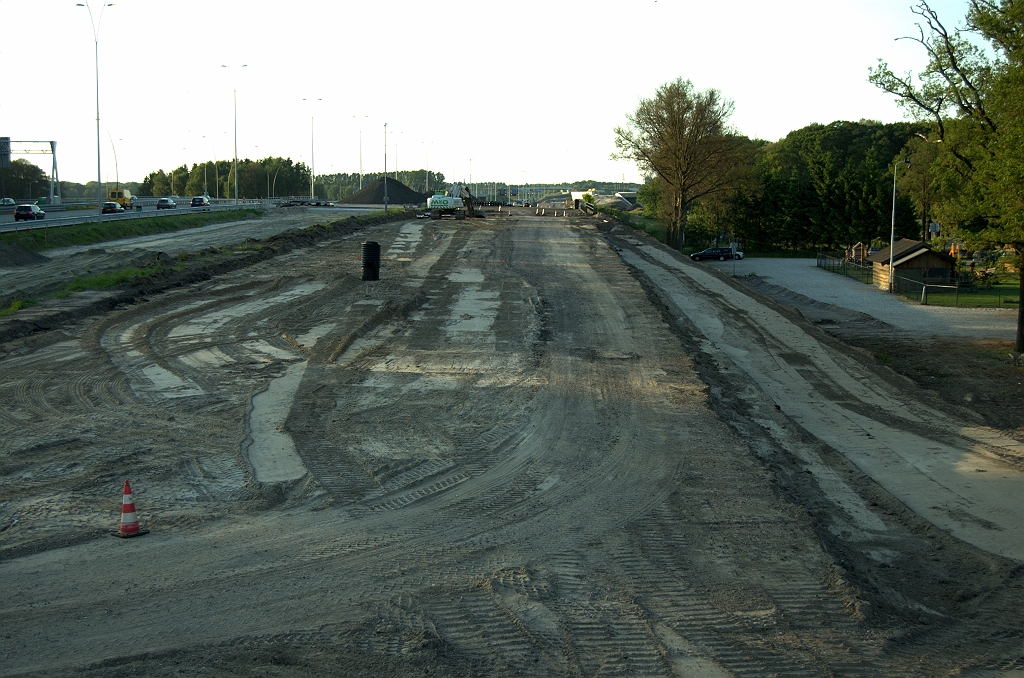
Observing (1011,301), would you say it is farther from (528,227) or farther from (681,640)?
(681,640)

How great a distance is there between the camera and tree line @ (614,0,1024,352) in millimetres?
26094

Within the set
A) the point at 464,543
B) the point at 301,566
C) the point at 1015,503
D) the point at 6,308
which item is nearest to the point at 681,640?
the point at 464,543

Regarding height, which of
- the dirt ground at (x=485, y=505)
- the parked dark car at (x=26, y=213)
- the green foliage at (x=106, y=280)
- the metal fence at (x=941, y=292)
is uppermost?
the parked dark car at (x=26, y=213)

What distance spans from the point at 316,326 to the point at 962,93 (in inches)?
951

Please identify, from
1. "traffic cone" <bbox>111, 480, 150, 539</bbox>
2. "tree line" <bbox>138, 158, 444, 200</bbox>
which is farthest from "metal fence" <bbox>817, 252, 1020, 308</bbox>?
"tree line" <bbox>138, 158, 444, 200</bbox>

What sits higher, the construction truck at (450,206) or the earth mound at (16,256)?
the construction truck at (450,206)

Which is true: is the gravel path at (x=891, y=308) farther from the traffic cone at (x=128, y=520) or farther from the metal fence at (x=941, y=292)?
the traffic cone at (x=128, y=520)

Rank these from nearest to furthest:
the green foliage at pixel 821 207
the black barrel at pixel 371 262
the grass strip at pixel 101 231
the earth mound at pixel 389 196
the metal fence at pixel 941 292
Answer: the black barrel at pixel 371 262, the grass strip at pixel 101 231, the metal fence at pixel 941 292, the green foliage at pixel 821 207, the earth mound at pixel 389 196

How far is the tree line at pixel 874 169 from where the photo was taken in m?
26.1

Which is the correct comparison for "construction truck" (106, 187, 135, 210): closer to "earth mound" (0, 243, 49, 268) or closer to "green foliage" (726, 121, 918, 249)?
"earth mound" (0, 243, 49, 268)

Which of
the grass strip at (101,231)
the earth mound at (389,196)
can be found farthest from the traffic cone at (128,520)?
the earth mound at (389,196)

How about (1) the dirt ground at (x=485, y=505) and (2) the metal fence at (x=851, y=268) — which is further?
(2) the metal fence at (x=851, y=268)

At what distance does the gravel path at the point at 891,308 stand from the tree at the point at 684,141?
858cm

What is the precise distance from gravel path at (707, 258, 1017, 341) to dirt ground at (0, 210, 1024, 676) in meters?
15.3
